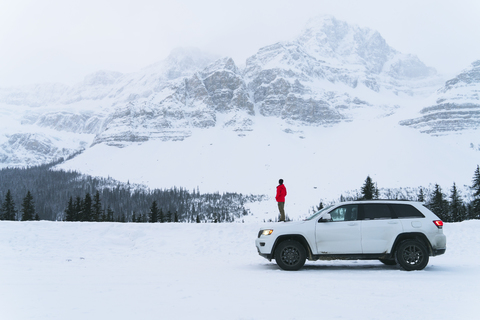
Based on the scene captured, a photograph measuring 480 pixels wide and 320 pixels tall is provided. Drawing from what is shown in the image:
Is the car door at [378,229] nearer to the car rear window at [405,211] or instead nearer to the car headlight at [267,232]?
the car rear window at [405,211]

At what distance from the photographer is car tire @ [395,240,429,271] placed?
10516 mm

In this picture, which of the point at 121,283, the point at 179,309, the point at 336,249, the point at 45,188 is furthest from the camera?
the point at 45,188

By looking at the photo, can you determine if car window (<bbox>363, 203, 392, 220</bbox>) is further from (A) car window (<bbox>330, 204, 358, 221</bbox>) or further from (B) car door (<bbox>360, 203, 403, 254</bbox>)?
(A) car window (<bbox>330, 204, 358, 221</bbox>)

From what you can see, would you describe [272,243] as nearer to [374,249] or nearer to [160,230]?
[374,249]

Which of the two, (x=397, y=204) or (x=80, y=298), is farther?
(x=397, y=204)

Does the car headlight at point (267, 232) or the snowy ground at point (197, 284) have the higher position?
the car headlight at point (267, 232)

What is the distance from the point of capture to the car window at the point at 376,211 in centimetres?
1091

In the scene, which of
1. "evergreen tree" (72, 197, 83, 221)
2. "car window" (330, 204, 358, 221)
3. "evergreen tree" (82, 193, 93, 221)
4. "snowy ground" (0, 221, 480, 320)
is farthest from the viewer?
"evergreen tree" (72, 197, 83, 221)

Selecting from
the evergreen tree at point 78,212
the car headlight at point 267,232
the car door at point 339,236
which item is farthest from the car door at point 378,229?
the evergreen tree at point 78,212

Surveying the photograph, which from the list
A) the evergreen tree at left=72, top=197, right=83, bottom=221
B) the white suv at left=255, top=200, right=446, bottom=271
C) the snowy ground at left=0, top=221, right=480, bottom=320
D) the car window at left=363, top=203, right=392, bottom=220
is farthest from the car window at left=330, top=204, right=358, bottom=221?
the evergreen tree at left=72, top=197, right=83, bottom=221

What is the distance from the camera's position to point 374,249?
34.6 ft

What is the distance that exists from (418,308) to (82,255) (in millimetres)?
12896

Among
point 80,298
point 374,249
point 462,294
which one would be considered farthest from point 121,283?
point 462,294

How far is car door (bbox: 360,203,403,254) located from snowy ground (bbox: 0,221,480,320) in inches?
31.2
